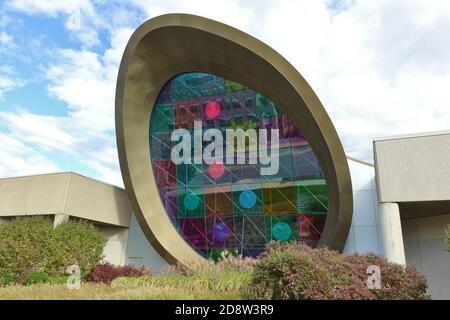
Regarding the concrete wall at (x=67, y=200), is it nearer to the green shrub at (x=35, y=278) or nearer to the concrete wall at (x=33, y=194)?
the concrete wall at (x=33, y=194)

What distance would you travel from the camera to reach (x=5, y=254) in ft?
41.6

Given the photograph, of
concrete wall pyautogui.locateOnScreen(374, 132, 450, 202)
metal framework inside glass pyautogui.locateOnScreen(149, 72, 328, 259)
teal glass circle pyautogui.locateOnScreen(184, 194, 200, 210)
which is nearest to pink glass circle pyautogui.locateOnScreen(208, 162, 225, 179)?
metal framework inside glass pyautogui.locateOnScreen(149, 72, 328, 259)

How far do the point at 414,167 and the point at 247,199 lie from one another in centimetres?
710

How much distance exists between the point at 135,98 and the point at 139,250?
797cm

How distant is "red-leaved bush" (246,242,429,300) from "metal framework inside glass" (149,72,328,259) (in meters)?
6.46

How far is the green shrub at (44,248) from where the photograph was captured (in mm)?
12773

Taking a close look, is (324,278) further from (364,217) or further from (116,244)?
(116,244)

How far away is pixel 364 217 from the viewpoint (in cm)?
1432

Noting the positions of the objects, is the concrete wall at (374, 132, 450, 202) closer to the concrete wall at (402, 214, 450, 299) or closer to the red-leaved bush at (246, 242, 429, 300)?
the red-leaved bush at (246, 242, 429, 300)

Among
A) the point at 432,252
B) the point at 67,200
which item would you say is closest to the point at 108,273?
the point at 67,200

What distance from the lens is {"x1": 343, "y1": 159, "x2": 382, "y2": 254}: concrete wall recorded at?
14047mm

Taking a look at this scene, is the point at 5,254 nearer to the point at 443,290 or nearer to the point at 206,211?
the point at 206,211

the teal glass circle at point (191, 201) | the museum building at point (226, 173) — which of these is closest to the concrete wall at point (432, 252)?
the museum building at point (226, 173)

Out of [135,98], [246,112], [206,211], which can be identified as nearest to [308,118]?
[246,112]
